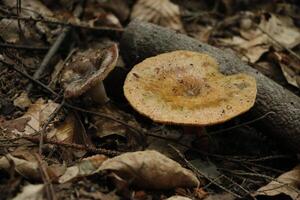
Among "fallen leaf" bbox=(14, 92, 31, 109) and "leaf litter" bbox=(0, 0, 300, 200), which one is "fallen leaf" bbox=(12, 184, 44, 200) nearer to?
"leaf litter" bbox=(0, 0, 300, 200)

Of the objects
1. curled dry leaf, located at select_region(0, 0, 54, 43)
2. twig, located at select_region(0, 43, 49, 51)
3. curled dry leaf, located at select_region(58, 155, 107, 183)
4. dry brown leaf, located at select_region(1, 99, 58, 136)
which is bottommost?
dry brown leaf, located at select_region(1, 99, 58, 136)

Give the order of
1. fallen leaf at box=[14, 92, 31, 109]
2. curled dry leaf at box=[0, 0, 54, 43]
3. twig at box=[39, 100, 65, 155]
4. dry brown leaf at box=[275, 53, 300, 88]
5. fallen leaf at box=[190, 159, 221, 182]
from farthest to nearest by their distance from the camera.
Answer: dry brown leaf at box=[275, 53, 300, 88] < curled dry leaf at box=[0, 0, 54, 43] < fallen leaf at box=[14, 92, 31, 109] < fallen leaf at box=[190, 159, 221, 182] < twig at box=[39, 100, 65, 155]

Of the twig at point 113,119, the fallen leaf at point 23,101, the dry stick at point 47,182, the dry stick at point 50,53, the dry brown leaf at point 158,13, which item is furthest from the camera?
the dry brown leaf at point 158,13

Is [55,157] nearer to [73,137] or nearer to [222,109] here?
[73,137]

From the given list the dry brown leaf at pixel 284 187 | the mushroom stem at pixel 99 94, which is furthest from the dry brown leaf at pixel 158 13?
the dry brown leaf at pixel 284 187

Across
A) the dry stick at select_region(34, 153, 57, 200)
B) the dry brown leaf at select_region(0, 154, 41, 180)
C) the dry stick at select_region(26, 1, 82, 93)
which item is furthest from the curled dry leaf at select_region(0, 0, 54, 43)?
the dry stick at select_region(34, 153, 57, 200)

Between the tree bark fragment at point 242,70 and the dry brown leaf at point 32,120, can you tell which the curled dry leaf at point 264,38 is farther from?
the dry brown leaf at point 32,120
